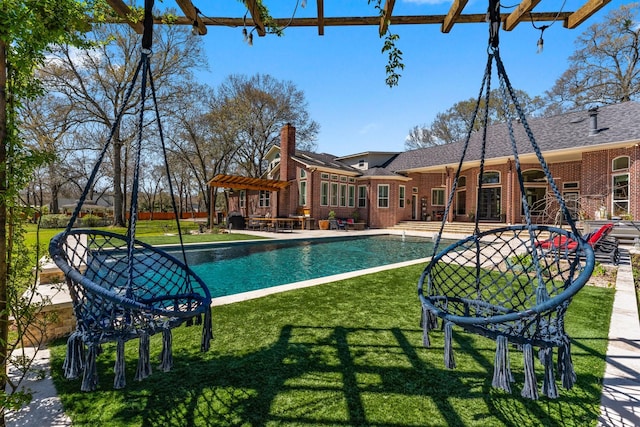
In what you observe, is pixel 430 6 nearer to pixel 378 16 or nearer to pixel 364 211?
pixel 378 16

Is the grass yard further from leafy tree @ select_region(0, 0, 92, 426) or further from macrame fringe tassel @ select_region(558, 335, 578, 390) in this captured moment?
leafy tree @ select_region(0, 0, 92, 426)

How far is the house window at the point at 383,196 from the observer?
21.4 meters

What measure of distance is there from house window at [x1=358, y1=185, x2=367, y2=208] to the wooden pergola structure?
62.5 ft

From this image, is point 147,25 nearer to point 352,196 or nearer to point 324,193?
point 324,193

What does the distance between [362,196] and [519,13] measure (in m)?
19.5

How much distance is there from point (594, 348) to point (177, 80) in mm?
22831

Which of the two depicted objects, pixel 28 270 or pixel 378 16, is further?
pixel 378 16

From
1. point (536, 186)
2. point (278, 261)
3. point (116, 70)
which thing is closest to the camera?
point (278, 261)

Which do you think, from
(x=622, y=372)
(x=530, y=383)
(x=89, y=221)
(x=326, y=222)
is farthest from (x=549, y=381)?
(x=89, y=221)

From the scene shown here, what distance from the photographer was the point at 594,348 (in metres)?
2.95

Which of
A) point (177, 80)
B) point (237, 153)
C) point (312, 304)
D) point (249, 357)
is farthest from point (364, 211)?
point (249, 357)

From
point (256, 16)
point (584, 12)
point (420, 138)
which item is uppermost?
point (420, 138)

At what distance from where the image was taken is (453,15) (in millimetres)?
2900

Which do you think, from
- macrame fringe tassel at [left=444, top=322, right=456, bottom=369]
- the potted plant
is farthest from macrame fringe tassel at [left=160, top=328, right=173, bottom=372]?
the potted plant
